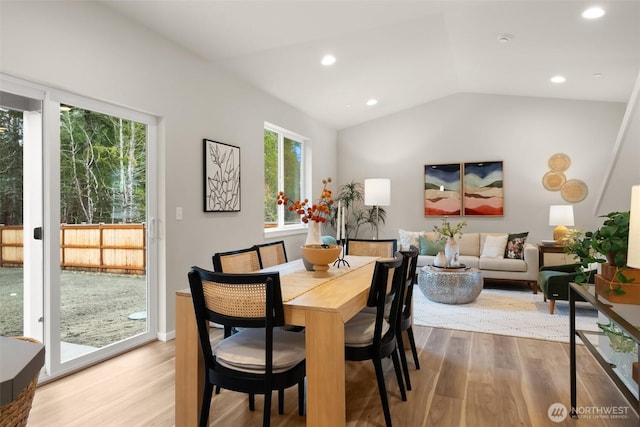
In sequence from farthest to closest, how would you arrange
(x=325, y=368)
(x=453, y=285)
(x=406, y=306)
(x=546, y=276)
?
(x=453, y=285) → (x=546, y=276) → (x=406, y=306) → (x=325, y=368)

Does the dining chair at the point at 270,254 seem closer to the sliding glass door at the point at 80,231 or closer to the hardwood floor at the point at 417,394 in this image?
the hardwood floor at the point at 417,394

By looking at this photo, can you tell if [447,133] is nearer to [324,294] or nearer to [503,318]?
[503,318]

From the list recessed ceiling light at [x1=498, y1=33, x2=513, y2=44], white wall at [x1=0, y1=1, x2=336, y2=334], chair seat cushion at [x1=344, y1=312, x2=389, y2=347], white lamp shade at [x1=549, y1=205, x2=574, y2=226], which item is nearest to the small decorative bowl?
chair seat cushion at [x1=344, y1=312, x2=389, y2=347]

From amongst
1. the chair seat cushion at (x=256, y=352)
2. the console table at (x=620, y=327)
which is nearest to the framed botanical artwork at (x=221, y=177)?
the chair seat cushion at (x=256, y=352)

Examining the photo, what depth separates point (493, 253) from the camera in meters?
5.75

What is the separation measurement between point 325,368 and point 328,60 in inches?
143

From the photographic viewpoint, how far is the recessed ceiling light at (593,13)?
3.30 meters

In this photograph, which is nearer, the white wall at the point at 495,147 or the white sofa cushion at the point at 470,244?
the white wall at the point at 495,147

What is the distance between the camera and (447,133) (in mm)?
6727

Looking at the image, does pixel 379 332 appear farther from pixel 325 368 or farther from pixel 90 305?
pixel 90 305

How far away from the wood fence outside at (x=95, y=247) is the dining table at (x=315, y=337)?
1.34 m

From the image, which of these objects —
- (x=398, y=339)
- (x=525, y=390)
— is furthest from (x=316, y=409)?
(x=525, y=390)

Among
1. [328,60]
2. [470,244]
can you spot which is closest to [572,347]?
[328,60]

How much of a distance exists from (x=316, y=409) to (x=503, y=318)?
3.12 m
